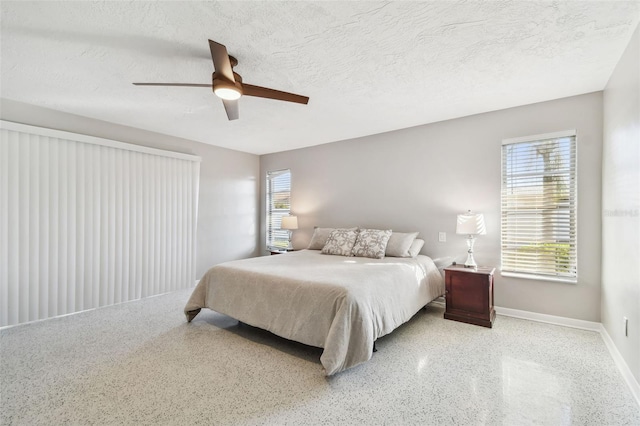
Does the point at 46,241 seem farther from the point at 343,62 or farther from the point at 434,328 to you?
the point at 434,328

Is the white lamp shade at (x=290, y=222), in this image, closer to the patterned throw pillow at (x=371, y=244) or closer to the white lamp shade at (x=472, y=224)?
the patterned throw pillow at (x=371, y=244)

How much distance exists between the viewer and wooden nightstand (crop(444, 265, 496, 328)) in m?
3.10

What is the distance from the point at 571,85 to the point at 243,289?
378 centimetres

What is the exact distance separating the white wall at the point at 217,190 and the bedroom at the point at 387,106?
0.10ft

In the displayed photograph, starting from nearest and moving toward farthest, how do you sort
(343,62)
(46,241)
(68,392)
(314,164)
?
(68,392), (343,62), (46,241), (314,164)

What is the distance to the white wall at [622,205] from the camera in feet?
6.46

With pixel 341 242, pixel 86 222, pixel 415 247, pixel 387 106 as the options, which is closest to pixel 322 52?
pixel 387 106

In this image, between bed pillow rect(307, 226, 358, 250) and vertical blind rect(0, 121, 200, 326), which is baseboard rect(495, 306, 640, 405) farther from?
vertical blind rect(0, 121, 200, 326)

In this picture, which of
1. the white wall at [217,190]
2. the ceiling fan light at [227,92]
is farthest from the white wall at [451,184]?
the ceiling fan light at [227,92]

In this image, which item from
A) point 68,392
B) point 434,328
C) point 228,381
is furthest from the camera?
point 434,328

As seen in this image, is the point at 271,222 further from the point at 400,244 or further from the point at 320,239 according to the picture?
the point at 400,244

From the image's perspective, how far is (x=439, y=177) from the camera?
390 cm

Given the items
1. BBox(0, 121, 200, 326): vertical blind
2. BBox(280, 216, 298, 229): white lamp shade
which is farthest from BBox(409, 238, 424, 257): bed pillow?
BBox(0, 121, 200, 326): vertical blind

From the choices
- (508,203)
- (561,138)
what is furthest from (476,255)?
(561,138)
